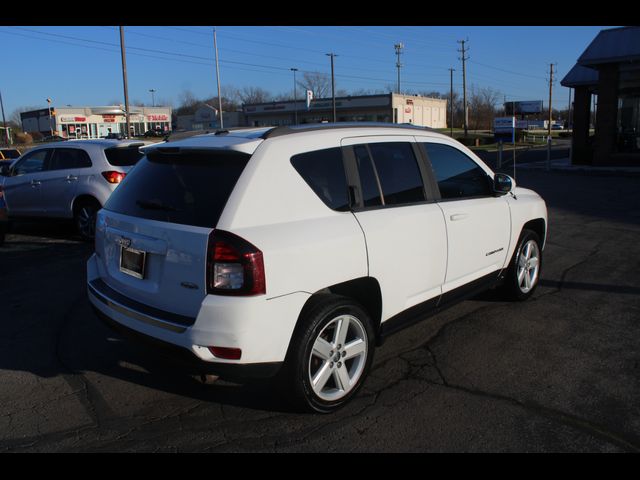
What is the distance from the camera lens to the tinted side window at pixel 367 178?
150 inches

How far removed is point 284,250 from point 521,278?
343 centimetres

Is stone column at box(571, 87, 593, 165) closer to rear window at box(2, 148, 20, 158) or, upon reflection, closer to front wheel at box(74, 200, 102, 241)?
front wheel at box(74, 200, 102, 241)

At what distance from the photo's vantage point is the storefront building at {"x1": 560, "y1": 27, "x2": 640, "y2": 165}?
19756mm

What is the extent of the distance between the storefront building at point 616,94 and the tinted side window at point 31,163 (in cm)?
1863

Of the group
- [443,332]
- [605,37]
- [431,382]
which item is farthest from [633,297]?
[605,37]

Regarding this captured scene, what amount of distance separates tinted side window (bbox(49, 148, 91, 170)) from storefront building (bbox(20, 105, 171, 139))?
74.6m

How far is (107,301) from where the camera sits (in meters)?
3.66

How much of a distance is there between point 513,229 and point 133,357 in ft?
12.1

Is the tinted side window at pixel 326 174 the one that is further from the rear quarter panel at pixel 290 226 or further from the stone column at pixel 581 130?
the stone column at pixel 581 130

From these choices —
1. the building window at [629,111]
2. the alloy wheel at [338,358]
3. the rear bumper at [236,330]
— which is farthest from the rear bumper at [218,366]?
the building window at [629,111]

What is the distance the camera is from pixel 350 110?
78.6 m

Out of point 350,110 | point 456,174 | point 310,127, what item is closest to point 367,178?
point 310,127

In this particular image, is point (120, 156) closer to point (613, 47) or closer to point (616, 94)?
point (613, 47)
